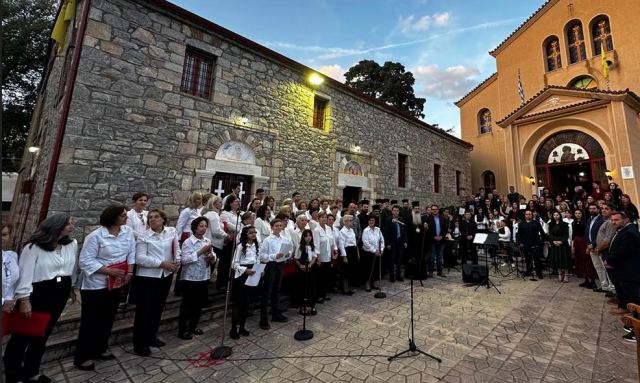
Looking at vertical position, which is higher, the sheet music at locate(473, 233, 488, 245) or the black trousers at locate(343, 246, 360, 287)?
the sheet music at locate(473, 233, 488, 245)

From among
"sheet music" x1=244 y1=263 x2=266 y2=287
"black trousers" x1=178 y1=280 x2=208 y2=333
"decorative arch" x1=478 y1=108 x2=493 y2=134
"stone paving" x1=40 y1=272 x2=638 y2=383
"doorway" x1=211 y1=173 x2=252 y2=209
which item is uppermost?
"decorative arch" x1=478 y1=108 x2=493 y2=134

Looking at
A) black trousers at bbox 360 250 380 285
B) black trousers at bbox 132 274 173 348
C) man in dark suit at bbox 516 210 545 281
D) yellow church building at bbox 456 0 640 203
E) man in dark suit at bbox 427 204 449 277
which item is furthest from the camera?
yellow church building at bbox 456 0 640 203

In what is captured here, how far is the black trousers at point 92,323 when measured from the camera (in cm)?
337

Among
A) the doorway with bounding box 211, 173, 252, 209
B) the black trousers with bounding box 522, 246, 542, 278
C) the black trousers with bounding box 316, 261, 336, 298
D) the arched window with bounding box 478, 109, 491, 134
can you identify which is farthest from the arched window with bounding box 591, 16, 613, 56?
the doorway with bounding box 211, 173, 252, 209

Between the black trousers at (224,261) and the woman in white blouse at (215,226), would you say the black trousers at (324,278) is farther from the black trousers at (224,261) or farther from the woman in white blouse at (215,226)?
the woman in white blouse at (215,226)

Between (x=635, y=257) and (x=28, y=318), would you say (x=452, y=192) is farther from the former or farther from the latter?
(x=28, y=318)

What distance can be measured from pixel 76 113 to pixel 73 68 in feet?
3.00

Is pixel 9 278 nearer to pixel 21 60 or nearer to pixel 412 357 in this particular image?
pixel 412 357

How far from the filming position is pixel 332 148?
1056cm

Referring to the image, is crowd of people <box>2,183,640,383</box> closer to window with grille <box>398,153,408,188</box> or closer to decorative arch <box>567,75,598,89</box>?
window with grille <box>398,153,408,188</box>

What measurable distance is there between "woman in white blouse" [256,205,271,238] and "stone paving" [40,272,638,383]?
1406 millimetres

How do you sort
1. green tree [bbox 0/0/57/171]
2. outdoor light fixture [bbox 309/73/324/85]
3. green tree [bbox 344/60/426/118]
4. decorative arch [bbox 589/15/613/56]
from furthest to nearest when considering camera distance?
green tree [bbox 344/60/426/118]
green tree [bbox 0/0/57/171]
decorative arch [bbox 589/15/613/56]
outdoor light fixture [bbox 309/73/324/85]

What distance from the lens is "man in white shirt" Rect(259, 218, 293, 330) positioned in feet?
15.1

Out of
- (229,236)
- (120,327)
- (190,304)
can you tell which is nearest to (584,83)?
(229,236)
